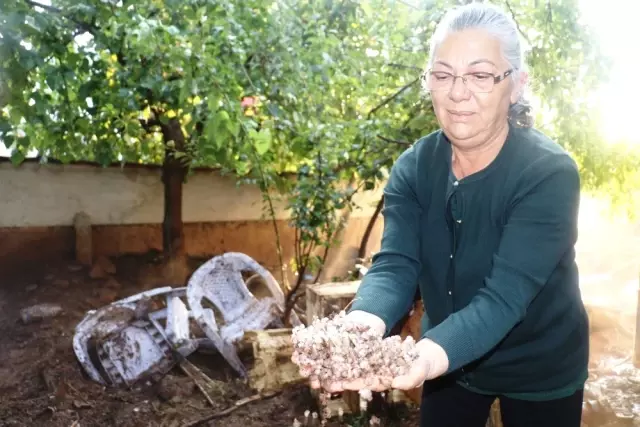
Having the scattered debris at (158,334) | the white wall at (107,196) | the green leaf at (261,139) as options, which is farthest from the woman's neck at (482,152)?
the white wall at (107,196)

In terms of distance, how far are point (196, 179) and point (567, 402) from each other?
521 cm

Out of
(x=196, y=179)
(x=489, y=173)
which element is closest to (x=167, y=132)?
(x=196, y=179)

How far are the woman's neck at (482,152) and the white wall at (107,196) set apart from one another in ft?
13.1

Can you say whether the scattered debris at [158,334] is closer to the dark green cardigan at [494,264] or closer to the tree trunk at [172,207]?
the tree trunk at [172,207]

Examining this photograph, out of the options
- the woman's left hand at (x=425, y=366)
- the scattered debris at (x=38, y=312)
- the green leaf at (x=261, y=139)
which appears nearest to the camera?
the woman's left hand at (x=425, y=366)

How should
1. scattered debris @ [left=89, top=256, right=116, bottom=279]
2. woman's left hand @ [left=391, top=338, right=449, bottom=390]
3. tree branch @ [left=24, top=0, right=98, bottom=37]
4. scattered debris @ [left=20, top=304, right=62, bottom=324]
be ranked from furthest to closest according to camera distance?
scattered debris @ [left=89, top=256, right=116, bottom=279]
scattered debris @ [left=20, top=304, right=62, bottom=324]
tree branch @ [left=24, top=0, right=98, bottom=37]
woman's left hand @ [left=391, top=338, right=449, bottom=390]

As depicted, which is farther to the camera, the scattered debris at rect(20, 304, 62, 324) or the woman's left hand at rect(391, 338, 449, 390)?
the scattered debris at rect(20, 304, 62, 324)

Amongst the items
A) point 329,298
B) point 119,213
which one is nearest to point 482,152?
point 329,298

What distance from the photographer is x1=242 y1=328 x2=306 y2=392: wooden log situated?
4.21 m

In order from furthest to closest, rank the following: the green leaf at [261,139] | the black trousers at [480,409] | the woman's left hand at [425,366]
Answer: the green leaf at [261,139] → the black trousers at [480,409] → the woman's left hand at [425,366]

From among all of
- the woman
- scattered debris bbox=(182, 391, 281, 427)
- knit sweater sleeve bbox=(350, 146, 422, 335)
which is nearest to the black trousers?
the woman

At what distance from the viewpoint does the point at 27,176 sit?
5480mm

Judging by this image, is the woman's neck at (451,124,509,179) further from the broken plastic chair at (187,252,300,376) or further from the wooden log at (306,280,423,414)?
the broken plastic chair at (187,252,300,376)

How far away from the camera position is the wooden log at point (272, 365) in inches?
166
